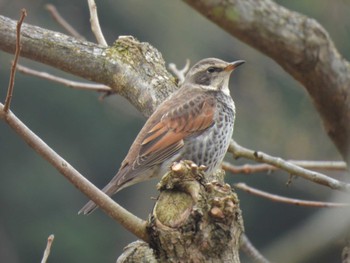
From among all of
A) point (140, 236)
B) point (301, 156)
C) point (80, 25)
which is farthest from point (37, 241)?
point (140, 236)

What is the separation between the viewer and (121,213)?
483 cm

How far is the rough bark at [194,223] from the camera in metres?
4.75

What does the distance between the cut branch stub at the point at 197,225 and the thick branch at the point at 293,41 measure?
649 millimetres

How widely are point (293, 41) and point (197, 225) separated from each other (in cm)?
93

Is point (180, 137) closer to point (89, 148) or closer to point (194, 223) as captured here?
point (194, 223)

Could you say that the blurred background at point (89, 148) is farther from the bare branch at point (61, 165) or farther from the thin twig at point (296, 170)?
the bare branch at point (61, 165)

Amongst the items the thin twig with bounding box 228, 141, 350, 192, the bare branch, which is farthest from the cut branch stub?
the thin twig with bounding box 228, 141, 350, 192

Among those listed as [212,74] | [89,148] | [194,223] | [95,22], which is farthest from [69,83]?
[89,148]

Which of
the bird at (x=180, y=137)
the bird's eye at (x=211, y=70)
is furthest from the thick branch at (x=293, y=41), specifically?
the bird's eye at (x=211, y=70)

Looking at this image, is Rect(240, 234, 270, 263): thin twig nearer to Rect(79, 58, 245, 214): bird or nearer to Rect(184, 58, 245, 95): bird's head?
Rect(79, 58, 245, 214): bird

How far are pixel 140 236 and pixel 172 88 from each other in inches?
99.3

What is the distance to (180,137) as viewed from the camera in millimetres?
7512

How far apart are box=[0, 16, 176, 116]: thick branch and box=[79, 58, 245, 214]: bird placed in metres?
0.16

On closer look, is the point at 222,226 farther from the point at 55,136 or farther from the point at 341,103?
the point at 55,136
